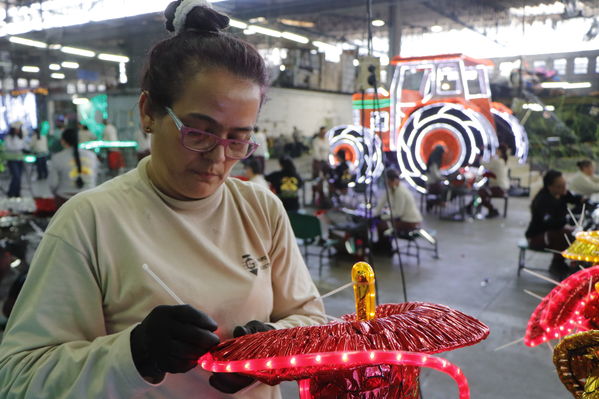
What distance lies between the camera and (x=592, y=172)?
5.57m

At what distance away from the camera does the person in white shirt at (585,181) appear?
5.56 m

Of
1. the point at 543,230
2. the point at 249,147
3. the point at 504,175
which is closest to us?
the point at 249,147

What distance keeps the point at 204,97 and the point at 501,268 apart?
5121 mm

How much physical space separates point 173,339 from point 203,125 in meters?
0.36

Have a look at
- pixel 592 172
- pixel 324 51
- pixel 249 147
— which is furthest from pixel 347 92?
pixel 249 147

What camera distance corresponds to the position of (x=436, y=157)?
20.6ft

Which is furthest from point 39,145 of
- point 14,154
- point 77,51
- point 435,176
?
point 435,176

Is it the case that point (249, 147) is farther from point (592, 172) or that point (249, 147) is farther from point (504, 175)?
point (504, 175)

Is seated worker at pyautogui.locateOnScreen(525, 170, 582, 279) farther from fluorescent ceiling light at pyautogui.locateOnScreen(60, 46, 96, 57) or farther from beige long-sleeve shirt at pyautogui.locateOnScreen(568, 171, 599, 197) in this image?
fluorescent ceiling light at pyautogui.locateOnScreen(60, 46, 96, 57)

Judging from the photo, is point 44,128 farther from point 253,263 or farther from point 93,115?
point 253,263

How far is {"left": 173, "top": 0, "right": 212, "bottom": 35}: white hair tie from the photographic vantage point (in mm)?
868

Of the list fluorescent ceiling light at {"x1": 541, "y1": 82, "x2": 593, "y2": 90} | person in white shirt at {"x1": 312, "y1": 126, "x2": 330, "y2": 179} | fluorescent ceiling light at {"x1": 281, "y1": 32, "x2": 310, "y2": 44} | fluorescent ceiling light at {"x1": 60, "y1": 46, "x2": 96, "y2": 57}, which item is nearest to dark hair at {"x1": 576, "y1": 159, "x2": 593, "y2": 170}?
fluorescent ceiling light at {"x1": 541, "y1": 82, "x2": 593, "y2": 90}

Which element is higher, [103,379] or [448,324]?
[448,324]

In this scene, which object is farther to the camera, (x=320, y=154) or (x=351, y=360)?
(x=320, y=154)
